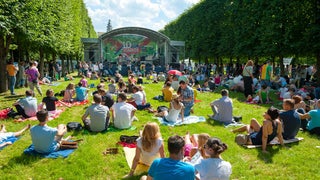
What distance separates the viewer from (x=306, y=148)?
7.89 metres

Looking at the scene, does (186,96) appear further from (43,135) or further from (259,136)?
(43,135)

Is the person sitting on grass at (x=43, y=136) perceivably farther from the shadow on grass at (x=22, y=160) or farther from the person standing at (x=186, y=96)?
the person standing at (x=186, y=96)

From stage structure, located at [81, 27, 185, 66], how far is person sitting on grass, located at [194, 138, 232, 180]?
117ft

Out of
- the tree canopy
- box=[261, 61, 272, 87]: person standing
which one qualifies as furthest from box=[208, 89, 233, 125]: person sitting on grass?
the tree canopy

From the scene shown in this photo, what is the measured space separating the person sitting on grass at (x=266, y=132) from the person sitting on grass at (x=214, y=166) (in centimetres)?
296

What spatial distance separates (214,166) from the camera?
4.75m

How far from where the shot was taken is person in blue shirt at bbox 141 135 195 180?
416cm

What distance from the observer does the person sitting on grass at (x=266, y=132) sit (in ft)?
23.8

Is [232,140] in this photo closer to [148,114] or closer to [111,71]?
[148,114]

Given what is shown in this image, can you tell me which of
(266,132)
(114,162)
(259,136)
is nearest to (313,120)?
(259,136)

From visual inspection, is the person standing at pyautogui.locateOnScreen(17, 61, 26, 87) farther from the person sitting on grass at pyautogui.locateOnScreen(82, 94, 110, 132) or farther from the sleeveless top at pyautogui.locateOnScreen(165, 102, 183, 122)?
the sleeveless top at pyautogui.locateOnScreen(165, 102, 183, 122)

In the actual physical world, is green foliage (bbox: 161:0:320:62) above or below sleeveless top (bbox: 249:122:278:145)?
above

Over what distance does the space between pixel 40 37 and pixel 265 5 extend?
17.7m

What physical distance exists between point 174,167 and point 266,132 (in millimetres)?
4080
